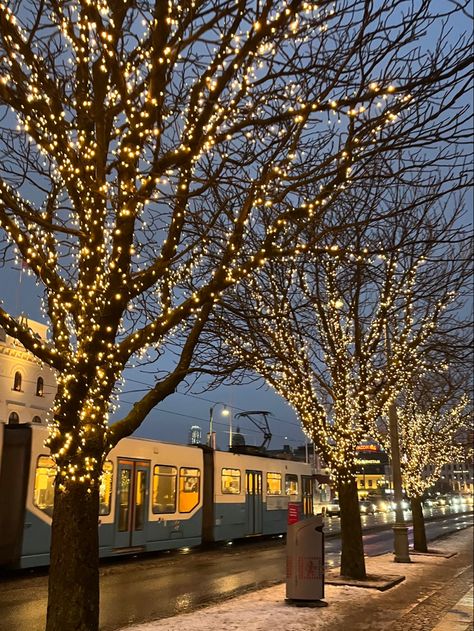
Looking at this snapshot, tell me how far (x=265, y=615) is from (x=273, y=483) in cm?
1475

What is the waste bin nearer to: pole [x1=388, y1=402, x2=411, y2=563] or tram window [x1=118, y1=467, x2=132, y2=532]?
pole [x1=388, y1=402, x2=411, y2=563]

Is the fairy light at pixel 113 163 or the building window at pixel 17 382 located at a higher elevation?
the building window at pixel 17 382

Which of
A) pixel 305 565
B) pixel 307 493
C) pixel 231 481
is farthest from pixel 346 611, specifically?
pixel 307 493

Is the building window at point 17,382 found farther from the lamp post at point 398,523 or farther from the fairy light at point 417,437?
the lamp post at point 398,523

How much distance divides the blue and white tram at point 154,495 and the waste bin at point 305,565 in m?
4.09

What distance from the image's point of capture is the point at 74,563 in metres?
5.61

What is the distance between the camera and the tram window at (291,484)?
24391 mm

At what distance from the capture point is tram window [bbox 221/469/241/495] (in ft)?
65.6

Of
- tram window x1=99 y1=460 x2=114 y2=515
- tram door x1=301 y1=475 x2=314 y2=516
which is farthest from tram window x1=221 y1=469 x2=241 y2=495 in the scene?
tram door x1=301 y1=475 x2=314 y2=516

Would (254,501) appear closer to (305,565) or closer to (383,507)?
(305,565)

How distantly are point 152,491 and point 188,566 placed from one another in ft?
7.15

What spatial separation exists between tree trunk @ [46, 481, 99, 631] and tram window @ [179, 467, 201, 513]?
12250 mm

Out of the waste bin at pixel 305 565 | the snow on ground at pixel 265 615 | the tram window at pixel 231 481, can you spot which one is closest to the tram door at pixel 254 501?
the tram window at pixel 231 481

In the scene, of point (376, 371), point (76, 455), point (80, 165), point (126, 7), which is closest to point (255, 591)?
point (376, 371)
